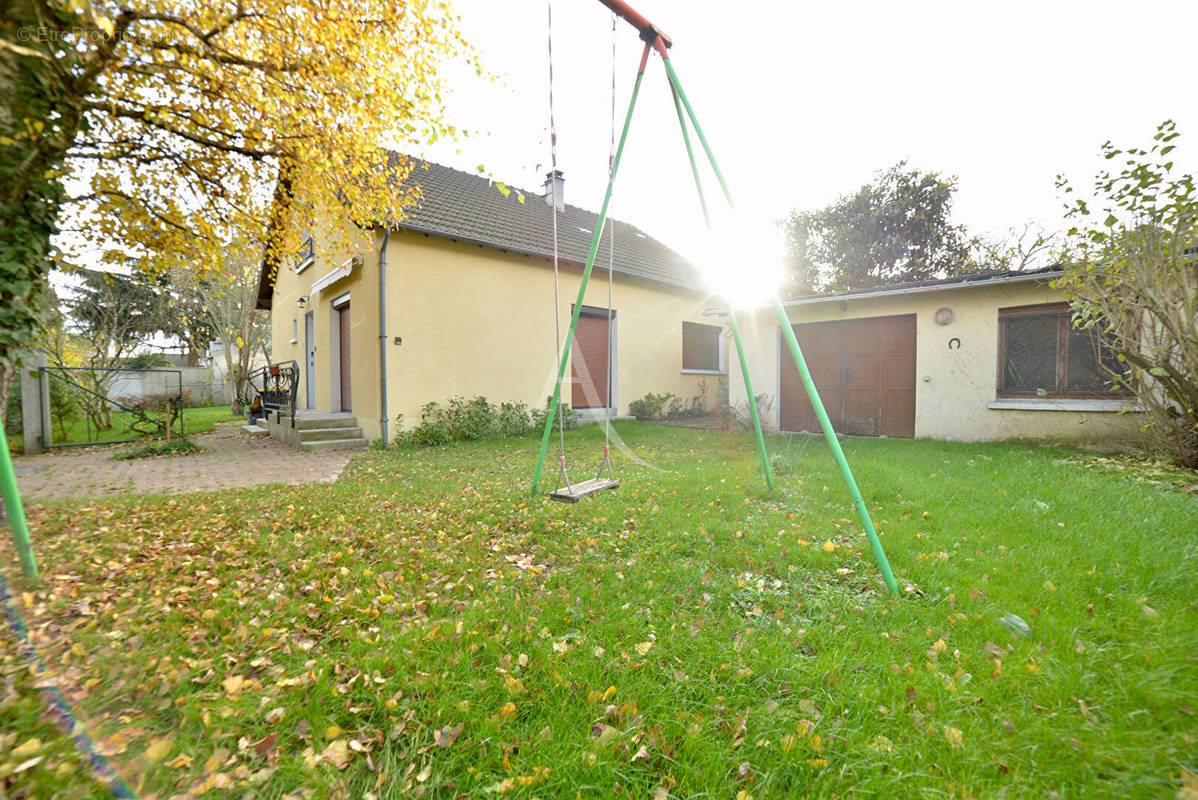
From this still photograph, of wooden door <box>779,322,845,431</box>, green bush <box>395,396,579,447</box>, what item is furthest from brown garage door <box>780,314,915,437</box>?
green bush <box>395,396,579,447</box>

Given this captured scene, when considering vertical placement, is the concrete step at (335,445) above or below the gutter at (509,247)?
below

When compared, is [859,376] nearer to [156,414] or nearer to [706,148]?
[706,148]

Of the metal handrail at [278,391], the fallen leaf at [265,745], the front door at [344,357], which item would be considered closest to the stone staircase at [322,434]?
the front door at [344,357]

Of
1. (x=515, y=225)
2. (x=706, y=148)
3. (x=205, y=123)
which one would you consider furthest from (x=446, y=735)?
(x=515, y=225)

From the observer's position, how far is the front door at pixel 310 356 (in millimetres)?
11516

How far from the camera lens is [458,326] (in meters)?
9.05

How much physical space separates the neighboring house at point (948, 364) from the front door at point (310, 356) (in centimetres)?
1024

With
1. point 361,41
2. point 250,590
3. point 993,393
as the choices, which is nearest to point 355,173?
point 361,41

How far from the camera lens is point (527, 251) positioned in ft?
31.8

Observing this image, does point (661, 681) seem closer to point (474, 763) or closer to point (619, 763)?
point (619, 763)

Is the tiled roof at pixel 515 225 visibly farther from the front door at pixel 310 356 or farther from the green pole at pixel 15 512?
the green pole at pixel 15 512

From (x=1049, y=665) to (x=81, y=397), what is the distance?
14315 millimetres

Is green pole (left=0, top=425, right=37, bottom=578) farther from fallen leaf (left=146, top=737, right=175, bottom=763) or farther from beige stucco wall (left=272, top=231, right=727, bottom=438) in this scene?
beige stucco wall (left=272, top=231, right=727, bottom=438)

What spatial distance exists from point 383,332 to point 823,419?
24.4 ft
